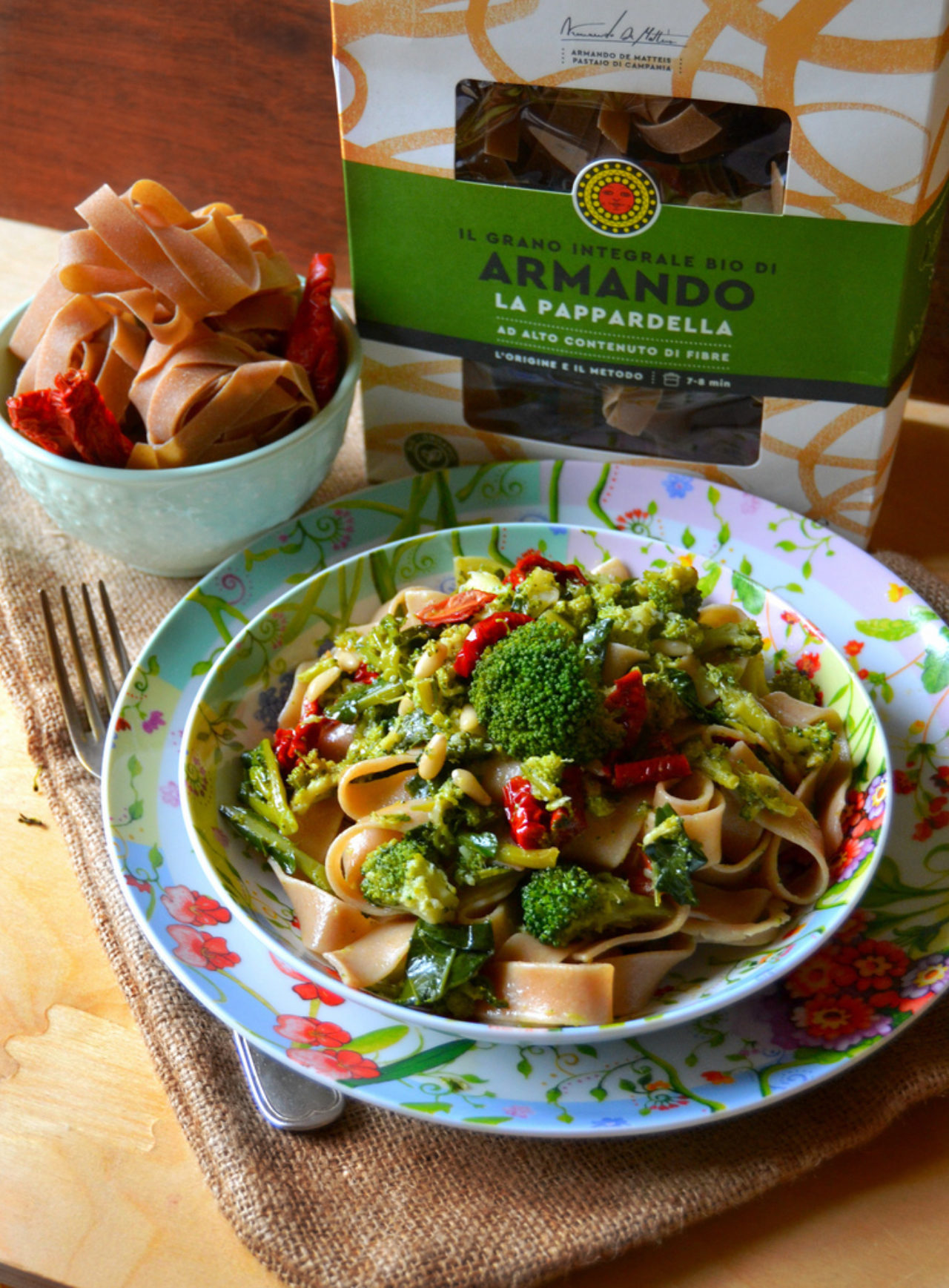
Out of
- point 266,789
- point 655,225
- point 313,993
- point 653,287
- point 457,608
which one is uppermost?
point 655,225

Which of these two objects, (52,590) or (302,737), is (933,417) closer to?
(302,737)

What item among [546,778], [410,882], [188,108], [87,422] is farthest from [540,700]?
[188,108]

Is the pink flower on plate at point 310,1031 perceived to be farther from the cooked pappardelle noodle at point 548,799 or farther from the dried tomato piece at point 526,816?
the dried tomato piece at point 526,816

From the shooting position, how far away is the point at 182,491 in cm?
238

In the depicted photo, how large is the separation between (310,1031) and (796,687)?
1.03 metres

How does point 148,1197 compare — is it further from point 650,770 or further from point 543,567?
point 543,567

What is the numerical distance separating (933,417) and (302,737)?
6.66 ft

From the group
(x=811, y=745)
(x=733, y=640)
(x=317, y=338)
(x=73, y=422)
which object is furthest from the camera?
(x=317, y=338)

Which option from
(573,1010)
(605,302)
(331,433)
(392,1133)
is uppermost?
(605,302)

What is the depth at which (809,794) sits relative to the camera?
1.97 metres

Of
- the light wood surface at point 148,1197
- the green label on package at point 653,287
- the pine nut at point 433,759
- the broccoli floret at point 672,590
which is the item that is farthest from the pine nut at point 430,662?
the green label on package at point 653,287

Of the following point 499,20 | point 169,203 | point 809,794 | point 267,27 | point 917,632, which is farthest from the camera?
point 267,27

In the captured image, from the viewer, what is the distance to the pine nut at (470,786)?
184 cm

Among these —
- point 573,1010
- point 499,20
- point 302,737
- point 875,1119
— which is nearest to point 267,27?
point 499,20
